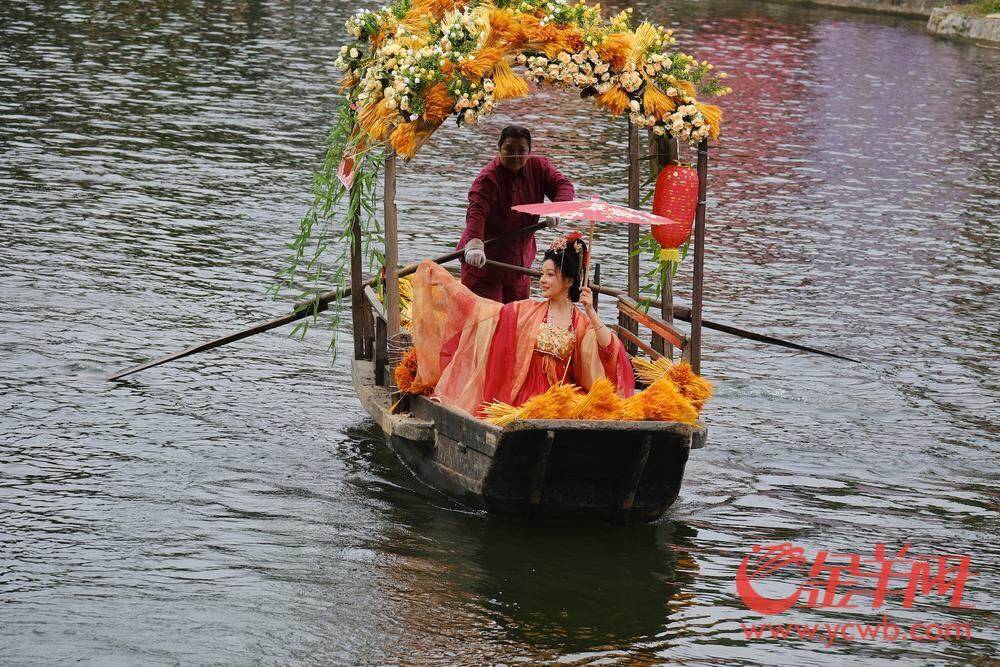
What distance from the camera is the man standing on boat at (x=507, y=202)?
996 cm

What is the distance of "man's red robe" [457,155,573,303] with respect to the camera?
10.1 m

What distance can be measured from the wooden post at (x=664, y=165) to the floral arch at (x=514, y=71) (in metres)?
0.23

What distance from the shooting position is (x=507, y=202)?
33.4 ft

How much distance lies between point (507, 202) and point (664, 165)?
4.70 ft

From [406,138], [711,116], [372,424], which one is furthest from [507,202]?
[372,424]

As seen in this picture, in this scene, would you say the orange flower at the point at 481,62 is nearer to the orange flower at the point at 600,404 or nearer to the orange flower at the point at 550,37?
the orange flower at the point at 550,37

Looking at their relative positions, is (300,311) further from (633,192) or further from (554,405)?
(554,405)

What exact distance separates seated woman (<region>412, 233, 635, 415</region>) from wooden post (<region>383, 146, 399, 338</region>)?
0.80 ft

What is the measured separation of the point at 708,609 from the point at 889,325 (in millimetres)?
6722

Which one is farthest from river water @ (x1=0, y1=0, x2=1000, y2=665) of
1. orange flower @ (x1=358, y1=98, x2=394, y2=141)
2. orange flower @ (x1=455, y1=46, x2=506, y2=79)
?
orange flower @ (x1=455, y1=46, x2=506, y2=79)

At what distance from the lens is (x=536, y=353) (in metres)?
8.58

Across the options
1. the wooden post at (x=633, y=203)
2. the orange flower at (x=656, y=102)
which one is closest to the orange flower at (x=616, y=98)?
the orange flower at (x=656, y=102)

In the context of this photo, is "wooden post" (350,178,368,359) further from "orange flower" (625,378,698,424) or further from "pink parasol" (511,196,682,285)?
"orange flower" (625,378,698,424)

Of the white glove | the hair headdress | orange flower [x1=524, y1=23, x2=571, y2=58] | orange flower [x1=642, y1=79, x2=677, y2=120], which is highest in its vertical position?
orange flower [x1=524, y1=23, x2=571, y2=58]
